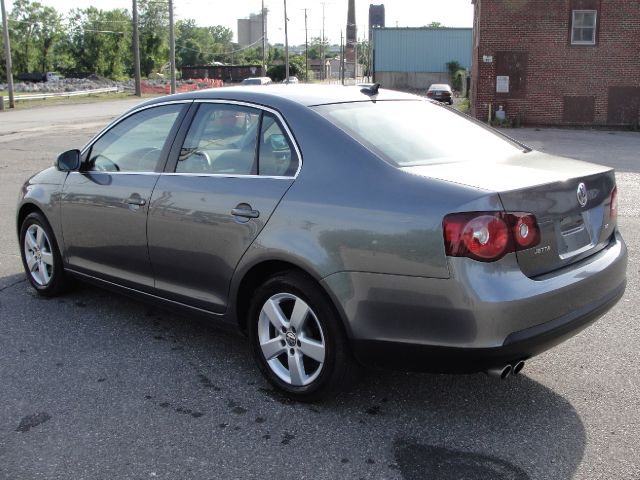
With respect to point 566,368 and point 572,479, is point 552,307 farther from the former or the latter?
point 566,368

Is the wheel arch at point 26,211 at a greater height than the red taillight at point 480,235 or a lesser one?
lesser

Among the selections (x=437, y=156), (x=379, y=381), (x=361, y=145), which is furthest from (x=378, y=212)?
(x=379, y=381)

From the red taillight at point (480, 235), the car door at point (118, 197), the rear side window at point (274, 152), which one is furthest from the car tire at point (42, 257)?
the red taillight at point (480, 235)

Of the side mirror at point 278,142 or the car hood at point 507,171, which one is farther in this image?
the side mirror at point 278,142

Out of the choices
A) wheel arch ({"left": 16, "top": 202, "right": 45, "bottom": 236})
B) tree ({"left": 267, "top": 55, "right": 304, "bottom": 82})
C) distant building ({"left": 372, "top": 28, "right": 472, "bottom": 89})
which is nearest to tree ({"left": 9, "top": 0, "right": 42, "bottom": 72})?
tree ({"left": 267, "top": 55, "right": 304, "bottom": 82})

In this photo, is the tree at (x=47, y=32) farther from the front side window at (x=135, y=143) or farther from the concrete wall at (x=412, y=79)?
the front side window at (x=135, y=143)

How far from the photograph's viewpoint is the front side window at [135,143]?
470 cm

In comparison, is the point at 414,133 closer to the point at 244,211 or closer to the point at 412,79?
the point at 244,211

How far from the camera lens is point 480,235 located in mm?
3178

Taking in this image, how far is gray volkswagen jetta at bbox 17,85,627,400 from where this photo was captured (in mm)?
3236

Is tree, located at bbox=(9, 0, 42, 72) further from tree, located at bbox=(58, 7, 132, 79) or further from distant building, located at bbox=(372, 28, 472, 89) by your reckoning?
distant building, located at bbox=(372, 28, 472, 89)

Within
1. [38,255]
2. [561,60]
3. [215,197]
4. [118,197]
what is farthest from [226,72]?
[215,197]

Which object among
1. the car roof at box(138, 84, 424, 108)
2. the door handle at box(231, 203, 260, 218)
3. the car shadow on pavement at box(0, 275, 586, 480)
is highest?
the car roof at box(138, 84, 424, 108)

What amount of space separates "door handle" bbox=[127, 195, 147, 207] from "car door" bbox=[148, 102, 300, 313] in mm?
101
